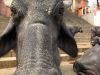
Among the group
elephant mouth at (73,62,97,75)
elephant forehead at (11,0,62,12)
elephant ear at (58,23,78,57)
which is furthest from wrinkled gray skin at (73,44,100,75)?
elephant forehead at (11,0,62,12)

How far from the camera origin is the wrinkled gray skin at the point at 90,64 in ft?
10.2

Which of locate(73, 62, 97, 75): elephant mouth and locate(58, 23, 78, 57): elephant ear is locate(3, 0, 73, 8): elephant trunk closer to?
locate(58, 23, 78, 57): elephant ear

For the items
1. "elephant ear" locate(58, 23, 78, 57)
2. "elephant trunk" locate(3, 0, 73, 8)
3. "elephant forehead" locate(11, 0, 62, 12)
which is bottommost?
"elephant ear" locate(58, 23, 78, 57)

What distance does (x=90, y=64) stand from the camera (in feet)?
10.5

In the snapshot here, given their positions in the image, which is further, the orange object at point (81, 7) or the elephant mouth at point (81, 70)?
the orange object at point (81, 7)

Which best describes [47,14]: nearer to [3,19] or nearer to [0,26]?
[0,26]

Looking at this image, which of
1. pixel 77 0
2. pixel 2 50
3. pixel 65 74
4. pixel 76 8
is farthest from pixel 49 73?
pixel 77 0

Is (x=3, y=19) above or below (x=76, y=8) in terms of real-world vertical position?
below

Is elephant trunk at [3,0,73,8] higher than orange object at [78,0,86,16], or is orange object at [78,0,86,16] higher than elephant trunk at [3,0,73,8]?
orange object at [78,0,86,16]

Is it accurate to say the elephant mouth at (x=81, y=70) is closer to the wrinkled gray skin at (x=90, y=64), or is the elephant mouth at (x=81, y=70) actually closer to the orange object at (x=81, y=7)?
the wrinkled gray skin at (x=90, y=64)

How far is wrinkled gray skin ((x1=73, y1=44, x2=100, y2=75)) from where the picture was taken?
3.11 metres

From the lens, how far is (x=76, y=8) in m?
14.8

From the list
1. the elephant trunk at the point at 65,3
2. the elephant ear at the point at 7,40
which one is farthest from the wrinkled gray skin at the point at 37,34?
the elephant trunk at the point at 65,3

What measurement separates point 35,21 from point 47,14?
0.16m
